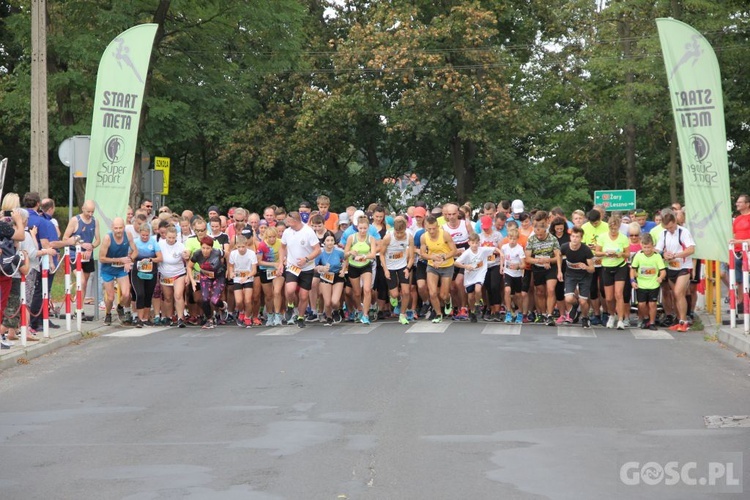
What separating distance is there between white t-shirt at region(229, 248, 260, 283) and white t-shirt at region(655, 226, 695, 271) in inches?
252

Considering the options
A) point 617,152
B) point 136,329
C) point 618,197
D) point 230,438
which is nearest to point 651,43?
point 618,197

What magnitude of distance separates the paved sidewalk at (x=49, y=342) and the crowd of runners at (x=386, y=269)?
699 millimetres

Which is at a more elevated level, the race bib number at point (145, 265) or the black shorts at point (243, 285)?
the race bib number at point (145, 265)

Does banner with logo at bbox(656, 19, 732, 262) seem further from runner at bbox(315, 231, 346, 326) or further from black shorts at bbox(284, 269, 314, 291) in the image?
black shorts at bbox(284, 269, 314, 291)

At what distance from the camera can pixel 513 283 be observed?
1980 centimetres

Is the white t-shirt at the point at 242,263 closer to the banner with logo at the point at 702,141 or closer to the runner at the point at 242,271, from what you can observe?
the runner at the point at 242,271

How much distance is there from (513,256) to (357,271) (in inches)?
99.9

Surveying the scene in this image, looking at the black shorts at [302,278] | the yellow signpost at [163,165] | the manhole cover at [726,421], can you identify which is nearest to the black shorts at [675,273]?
the black shorts at [302,278]

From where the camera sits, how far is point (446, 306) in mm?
20688

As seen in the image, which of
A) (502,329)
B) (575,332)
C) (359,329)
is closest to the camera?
(575,332)

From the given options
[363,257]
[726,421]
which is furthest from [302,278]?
[726,421]

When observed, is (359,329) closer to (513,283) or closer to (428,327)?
(428,327)

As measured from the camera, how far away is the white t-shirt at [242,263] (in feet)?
63.9

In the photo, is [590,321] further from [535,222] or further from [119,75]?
[119,75]
